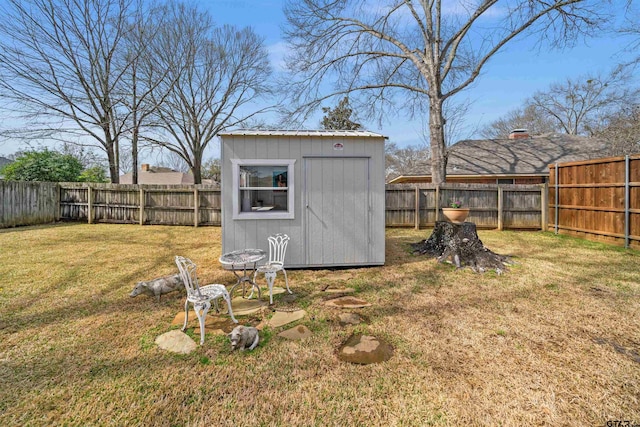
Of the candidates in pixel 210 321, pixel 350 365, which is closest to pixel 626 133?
pixel 350 365

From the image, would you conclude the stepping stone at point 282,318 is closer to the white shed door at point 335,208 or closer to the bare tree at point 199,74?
the white shed door at point 335,208

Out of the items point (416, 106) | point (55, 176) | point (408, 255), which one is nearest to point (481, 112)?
point (416, 106)

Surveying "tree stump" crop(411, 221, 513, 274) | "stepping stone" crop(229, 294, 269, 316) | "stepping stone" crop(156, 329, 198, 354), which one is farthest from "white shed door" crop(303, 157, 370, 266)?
"stepping stone" crop(156, 329, 198, 354)

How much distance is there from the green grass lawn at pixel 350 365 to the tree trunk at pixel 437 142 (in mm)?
5713

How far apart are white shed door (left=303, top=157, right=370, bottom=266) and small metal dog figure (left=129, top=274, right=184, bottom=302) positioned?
85.6 inches

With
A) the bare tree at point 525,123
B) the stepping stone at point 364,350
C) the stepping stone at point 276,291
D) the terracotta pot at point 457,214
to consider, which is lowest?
the stepping stone at point 364,350

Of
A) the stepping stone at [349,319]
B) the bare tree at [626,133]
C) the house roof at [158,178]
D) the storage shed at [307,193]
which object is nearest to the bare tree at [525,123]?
the bare tree at [626,133]

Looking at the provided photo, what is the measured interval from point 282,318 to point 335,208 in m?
2.44

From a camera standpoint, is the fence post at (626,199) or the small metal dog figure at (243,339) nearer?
the small metal dog figure at (243,339)

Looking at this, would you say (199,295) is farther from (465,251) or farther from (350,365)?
(465,251)

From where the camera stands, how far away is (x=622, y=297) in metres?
3.73

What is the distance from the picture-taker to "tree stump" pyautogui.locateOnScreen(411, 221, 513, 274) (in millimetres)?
5145

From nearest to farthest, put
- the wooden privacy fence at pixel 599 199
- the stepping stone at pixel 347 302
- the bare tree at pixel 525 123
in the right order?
the stepping stone at pixel 347 302, the wooden privacy fence at pixel 599 199, the bare tree at pixel 525 123

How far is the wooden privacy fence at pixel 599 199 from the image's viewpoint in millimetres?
6262
